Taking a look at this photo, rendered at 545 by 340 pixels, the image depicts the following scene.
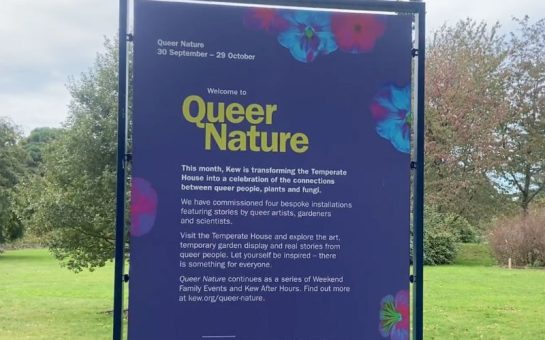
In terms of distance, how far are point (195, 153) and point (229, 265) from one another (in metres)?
0.59

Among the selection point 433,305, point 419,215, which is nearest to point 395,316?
point 419,215

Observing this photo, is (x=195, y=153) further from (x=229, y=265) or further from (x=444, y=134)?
(x=444, y=134)

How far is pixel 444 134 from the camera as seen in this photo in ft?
106

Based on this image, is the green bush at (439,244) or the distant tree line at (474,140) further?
the distant tree line at (474,140)

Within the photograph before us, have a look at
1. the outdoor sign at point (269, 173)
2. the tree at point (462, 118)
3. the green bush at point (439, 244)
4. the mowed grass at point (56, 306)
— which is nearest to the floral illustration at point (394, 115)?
the outdoor sign at point (269, 173)

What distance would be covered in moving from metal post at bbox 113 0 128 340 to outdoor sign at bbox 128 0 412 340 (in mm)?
69

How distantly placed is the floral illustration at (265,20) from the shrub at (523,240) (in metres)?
23.8

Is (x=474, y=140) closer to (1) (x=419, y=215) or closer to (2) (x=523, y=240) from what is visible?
(2) (x=523, y=240)

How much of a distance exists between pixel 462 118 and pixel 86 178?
24.6 meters

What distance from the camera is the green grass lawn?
10.6 meters

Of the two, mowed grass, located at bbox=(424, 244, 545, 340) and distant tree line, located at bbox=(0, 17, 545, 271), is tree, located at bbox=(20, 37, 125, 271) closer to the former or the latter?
mowed grass, located at bbox=(424, 244, 545, 340)

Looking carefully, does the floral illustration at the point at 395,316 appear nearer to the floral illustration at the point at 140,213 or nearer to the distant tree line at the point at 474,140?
the floral illustration at the point at 140,213

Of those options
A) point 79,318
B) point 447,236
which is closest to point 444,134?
point 447,236

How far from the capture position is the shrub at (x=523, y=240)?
25.1 meters
